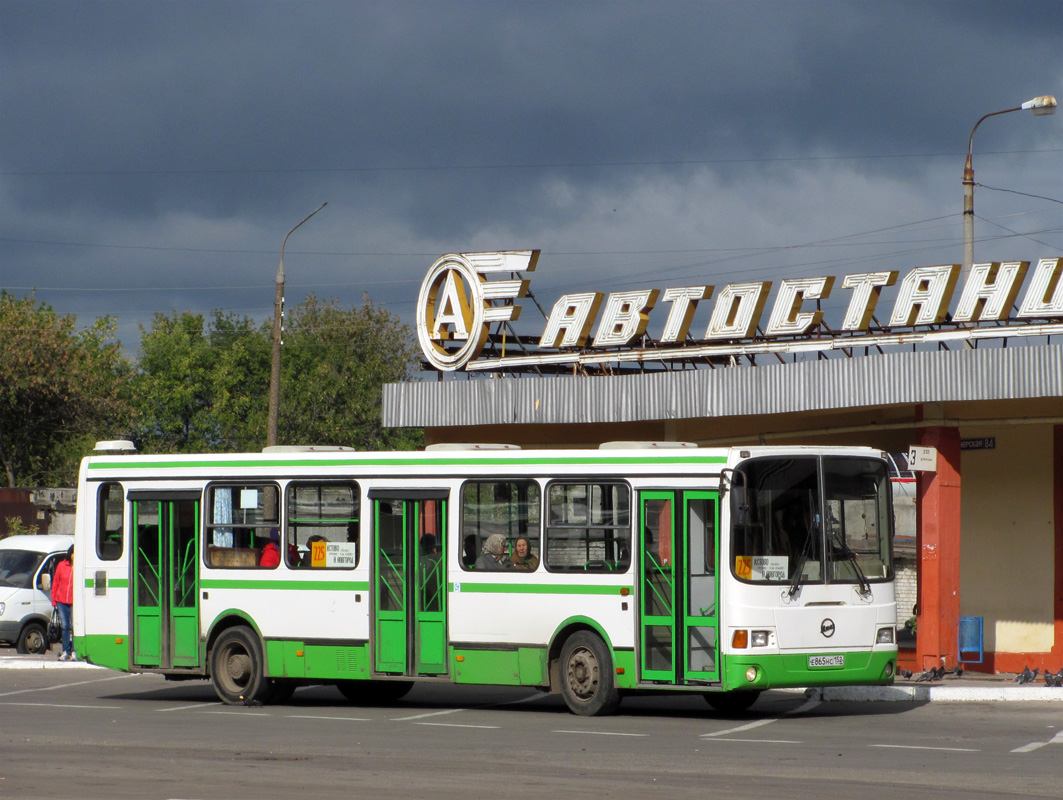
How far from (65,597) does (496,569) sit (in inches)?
407

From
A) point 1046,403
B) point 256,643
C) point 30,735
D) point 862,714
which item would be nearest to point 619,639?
point 862,714

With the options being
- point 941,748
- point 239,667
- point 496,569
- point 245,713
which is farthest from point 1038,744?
point 239,667

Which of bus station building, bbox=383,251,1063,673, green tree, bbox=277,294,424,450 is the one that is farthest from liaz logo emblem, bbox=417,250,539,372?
green tree, bbox=277,294,424,450

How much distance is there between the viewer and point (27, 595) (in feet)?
85.7

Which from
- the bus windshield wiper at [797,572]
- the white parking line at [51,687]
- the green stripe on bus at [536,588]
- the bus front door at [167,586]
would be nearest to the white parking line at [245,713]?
the bus front door at [167,586]

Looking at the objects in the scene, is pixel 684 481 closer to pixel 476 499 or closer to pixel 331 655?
pixel 476 499

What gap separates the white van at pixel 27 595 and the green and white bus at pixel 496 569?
8.54 metres

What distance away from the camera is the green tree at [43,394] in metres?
55.8

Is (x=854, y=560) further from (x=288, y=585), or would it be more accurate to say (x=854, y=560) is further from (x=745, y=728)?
(x=288, y=585)

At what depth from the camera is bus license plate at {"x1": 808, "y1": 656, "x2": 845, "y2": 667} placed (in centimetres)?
1473

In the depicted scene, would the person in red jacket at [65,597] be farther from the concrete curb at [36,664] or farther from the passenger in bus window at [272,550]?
the passenger in bus window at [272,550]

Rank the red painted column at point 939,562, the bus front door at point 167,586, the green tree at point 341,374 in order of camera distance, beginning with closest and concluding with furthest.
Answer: the bus front door at point 167,586 → the red painted column at point 939,562 → the green tree at point 341,374

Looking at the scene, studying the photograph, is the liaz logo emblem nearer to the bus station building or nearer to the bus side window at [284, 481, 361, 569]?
the bus station building

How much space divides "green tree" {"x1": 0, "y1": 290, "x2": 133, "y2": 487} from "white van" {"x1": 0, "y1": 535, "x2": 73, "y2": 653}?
99.1 feet
